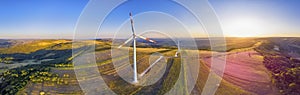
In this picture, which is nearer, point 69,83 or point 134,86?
point 134,86

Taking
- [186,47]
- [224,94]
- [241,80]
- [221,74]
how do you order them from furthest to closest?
1. [186,47]
2. [221,74]
3. [241,80]
4. [224,94]

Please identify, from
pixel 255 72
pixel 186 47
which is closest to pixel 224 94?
pixel 255 72

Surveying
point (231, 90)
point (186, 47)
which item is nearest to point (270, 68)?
point (231, 90)

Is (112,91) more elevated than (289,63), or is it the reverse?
(289,63)

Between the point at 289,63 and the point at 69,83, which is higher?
the point at 289,63

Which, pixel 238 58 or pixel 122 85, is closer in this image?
pixel 122 85

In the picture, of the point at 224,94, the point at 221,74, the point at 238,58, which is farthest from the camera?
the point at 238,58

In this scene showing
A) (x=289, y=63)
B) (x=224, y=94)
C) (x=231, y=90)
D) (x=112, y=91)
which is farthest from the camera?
(x=289, y=63)

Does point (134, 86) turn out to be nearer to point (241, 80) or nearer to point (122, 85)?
point (122, 85)

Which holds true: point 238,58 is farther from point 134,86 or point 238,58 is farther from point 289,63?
point 134,86
